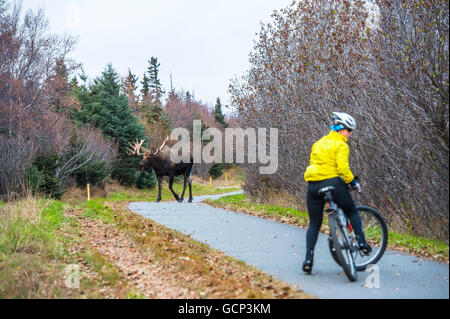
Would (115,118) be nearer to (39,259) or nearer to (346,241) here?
(39,259)

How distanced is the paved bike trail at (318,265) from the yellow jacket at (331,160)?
1358 millimetres

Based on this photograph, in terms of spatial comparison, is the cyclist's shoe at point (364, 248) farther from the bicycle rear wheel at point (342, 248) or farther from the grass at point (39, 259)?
the grass at point (39, 259)

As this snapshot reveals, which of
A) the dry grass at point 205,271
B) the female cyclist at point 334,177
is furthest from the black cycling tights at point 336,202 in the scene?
the dry grass at point 205,271

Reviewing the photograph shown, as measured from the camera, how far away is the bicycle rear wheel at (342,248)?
18.6 ft

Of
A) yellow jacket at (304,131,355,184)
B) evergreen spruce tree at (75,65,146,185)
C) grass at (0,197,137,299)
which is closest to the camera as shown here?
yellow jacket at (304,131,355,184)

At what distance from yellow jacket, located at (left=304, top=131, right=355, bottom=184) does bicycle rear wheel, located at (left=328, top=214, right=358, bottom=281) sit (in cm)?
56

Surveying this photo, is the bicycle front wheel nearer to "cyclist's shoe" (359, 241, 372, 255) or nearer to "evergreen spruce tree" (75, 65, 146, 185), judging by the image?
"cyclist's shoe" (359, 241, 372, 255)

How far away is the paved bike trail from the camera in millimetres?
5312

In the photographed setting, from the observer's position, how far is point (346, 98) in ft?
36.6

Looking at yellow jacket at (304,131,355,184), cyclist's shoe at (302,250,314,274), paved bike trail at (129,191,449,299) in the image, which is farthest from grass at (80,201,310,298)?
yellow jacket at (304,131,355,184)
